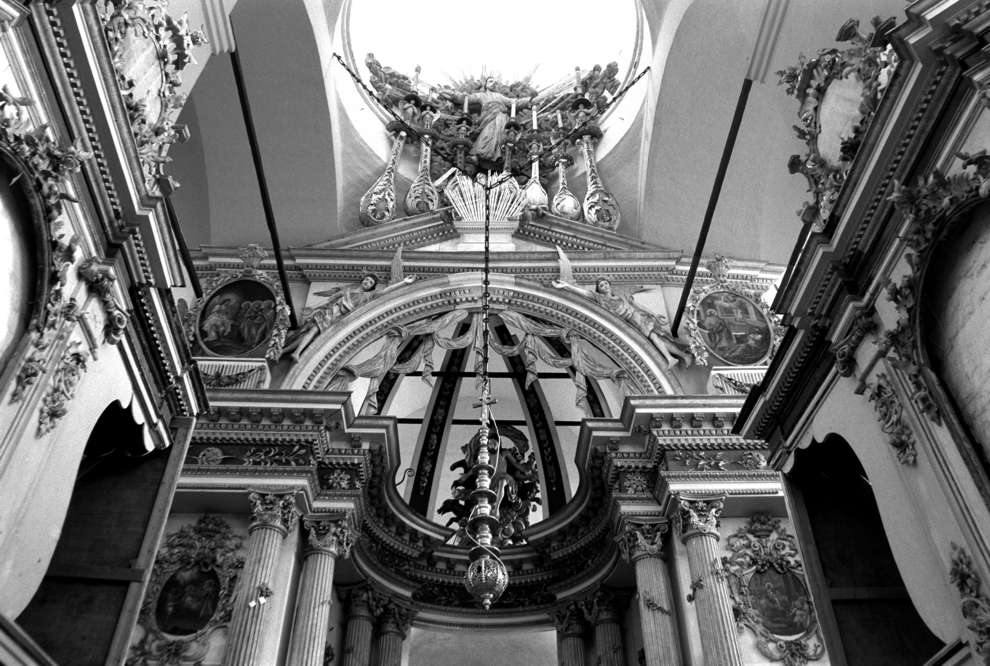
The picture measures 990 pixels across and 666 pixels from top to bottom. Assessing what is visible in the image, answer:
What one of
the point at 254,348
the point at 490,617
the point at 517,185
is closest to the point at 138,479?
the point at 254,348

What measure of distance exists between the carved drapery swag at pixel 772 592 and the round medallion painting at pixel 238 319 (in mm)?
6623

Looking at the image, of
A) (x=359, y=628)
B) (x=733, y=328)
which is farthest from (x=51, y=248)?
(x=733, y=328)

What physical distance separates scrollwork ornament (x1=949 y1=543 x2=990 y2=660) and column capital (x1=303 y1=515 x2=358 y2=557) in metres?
6.73

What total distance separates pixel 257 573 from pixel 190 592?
0.98m

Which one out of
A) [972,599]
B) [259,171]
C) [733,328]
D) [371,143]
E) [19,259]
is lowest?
[972,599]

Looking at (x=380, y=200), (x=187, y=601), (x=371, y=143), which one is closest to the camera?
(x=187, y=601)

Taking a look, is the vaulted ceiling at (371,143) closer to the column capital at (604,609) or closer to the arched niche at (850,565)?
the column capital at (604,609)

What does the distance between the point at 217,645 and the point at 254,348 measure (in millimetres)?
3987

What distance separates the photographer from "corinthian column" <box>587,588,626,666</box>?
10945 millimetres

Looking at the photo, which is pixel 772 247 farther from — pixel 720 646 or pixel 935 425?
pixel 935 425

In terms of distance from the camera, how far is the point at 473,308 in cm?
1223

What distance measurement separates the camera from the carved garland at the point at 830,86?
5168 mm

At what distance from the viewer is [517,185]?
45.3 ft

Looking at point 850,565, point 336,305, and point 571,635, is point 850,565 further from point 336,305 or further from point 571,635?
point 336,305
